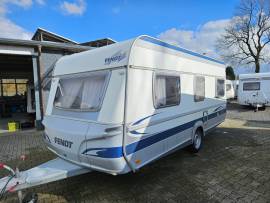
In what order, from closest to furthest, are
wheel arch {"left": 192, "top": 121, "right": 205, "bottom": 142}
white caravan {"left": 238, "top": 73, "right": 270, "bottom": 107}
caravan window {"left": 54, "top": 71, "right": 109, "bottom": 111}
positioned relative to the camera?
caravan window {"left": 54, "top": 71, "right": 109, "bottom": 111}, wheel arch {"left": 192, "top": 121, "right": 205, "bottom": 142}, white caravan {"left": 238, "top": 73, "right": 270, "bottom": 107}

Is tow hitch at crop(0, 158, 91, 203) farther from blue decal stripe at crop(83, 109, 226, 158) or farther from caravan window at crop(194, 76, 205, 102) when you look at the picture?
caravan window at crop(194, 76, 205, 102)

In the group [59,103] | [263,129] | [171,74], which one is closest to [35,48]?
[59,103]

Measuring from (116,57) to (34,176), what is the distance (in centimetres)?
217

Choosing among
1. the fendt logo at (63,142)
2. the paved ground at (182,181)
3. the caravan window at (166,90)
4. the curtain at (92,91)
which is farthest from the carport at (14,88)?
the caravan window at (166,90)

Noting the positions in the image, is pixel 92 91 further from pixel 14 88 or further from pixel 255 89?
pixel 14 88

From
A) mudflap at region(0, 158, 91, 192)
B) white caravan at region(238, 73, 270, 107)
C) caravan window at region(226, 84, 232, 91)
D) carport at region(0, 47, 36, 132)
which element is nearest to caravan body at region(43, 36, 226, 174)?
mudflap at region(0, 158, 91, 192)

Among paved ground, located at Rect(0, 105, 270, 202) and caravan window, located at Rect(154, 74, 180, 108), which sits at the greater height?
caravan window, located at Rect(154, 74, 180, 108)

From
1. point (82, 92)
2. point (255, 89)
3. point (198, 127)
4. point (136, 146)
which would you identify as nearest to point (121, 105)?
point (136, 146)

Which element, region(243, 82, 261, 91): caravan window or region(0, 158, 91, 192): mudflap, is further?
region(243, 82, 261, 91): caravan window

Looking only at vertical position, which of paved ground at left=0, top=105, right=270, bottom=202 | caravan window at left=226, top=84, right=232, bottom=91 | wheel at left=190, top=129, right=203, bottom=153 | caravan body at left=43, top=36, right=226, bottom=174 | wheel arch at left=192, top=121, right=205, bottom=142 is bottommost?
paved ground at left=0, top=105, right=270, bottom=202

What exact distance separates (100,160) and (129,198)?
93cm

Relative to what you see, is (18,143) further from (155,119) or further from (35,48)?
(155,119)

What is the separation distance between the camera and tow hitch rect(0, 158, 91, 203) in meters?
2.84

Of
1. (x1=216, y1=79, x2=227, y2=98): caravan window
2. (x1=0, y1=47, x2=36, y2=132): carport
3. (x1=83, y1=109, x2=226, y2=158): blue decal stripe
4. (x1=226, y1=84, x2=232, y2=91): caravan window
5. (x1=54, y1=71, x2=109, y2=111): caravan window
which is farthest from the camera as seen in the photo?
(x1=226, y1=84, x2=232, y2=91): caravan window
